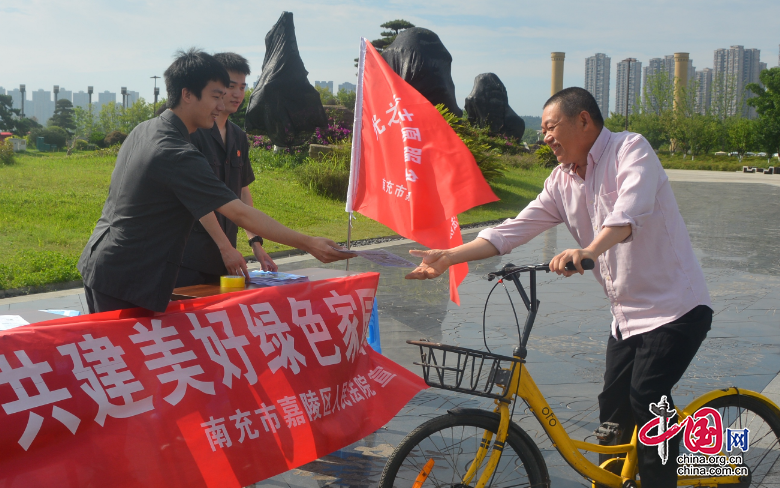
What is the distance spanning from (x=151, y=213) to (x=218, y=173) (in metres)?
1.23

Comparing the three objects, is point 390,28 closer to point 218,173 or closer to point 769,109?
point 769,109

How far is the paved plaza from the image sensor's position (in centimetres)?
373

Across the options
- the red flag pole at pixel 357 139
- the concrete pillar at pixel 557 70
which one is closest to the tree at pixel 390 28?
the red flag pole at pixel 357 139

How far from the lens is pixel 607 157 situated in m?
2.64

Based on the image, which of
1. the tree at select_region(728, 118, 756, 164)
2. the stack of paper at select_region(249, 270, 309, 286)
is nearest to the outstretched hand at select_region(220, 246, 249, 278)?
the stack of paper at select_region(249, 270, 309, 286)

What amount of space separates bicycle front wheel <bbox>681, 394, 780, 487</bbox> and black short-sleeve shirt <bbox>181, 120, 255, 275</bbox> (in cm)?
253

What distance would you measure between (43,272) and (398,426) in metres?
5.44

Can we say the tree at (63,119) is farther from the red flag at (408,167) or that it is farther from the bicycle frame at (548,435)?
the bicycle frame at (548,435)

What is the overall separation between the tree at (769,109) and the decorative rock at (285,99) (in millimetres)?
31629

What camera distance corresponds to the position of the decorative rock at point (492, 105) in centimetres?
3150

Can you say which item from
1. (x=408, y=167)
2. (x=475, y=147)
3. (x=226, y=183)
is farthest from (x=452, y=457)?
(x=475, y=147)

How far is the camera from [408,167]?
449 cm

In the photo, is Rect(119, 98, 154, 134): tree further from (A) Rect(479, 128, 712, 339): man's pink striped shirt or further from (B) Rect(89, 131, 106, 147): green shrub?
(A) Rect(479, 128, 712, 339): man's pink striped shirt

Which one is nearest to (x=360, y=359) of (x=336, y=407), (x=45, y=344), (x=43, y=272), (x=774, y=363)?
(x=336, y=407)
